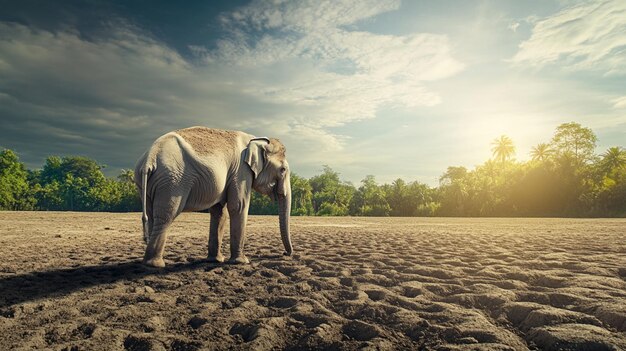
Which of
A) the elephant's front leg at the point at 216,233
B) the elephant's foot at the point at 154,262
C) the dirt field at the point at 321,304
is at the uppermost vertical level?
the elephant's front leg at the point at 216,233

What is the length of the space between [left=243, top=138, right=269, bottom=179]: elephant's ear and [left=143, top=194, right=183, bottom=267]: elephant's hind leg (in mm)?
1390

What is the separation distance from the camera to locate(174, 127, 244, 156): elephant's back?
5613mm

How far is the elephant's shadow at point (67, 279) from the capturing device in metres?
4.16

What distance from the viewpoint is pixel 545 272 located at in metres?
4.88

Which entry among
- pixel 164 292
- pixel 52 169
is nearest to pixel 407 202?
pixel 164 292

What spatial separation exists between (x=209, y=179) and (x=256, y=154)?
1108 millimetres

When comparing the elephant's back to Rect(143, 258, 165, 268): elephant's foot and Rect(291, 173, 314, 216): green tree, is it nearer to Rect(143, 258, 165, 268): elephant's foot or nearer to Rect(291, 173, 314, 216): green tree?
Rect(143, 258, 165, 268): elephant's foot

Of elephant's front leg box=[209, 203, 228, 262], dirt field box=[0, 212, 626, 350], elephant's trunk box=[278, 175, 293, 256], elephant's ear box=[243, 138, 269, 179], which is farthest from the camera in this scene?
elephant's trunk box=[278, 175, 293, 256]

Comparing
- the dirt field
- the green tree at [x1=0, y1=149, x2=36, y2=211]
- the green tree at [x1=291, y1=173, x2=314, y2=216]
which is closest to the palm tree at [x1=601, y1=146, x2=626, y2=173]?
the green tree at [x1=291, y1=173, x2=314, y2=216]

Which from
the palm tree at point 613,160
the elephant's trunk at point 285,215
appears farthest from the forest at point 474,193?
the elephant's trunk at point 285,215

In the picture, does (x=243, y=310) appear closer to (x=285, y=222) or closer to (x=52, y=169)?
(x=285, y=222)

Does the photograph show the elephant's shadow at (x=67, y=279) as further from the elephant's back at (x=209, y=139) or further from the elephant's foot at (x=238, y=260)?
the elephant's back at (x=209, y=139)

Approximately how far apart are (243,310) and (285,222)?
136 inches

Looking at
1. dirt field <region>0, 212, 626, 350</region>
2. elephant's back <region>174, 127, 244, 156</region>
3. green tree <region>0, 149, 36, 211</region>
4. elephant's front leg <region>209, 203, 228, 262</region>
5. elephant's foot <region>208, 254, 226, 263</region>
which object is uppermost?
green tree <region>0, 149, 36, 211</region>
